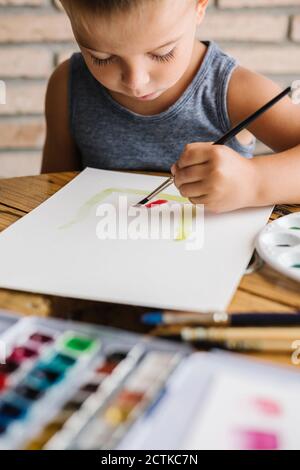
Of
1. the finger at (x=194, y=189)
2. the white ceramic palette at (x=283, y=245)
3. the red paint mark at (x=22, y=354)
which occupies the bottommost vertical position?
the red paint mark at (x=22, y=354)

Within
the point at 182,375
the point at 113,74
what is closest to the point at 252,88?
the point at 113,74

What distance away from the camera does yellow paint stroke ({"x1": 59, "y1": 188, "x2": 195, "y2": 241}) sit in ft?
1.76

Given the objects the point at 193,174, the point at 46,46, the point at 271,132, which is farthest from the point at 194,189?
the point at 46,46

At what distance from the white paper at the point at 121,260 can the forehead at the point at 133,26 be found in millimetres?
158

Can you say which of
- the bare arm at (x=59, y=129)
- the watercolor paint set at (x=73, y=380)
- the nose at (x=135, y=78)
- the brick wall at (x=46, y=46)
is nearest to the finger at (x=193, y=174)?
the nose at (x=135, y=78)

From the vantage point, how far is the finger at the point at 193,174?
1.87 feet

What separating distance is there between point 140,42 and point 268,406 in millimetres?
385

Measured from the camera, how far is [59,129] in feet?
3.00

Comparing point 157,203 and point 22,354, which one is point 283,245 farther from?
point 22,354

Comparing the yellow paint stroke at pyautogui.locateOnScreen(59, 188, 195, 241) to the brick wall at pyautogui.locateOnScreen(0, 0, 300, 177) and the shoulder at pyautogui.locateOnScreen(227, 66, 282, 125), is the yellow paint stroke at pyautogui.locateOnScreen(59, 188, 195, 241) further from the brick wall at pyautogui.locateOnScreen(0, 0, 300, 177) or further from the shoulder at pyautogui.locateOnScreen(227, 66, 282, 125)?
the brick wall at pyautogui.locateOnScreen(0, 0, 300, 177)

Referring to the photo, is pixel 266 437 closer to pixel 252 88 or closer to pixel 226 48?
pixel 252 88

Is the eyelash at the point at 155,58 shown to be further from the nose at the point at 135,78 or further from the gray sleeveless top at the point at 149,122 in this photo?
the gray sleeveless top at the point at 149,122

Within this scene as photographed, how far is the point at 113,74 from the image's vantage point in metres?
0.63
